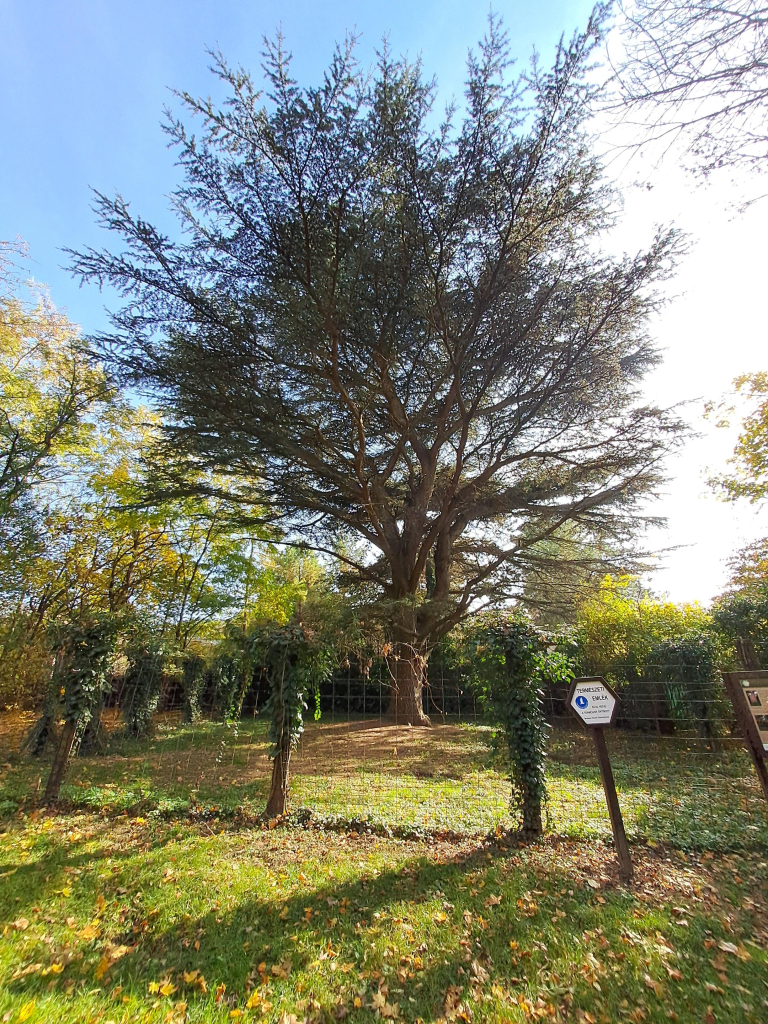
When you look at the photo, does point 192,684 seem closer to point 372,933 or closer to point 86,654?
point 86,654

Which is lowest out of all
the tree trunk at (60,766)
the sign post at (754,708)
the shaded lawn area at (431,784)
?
the shaded lawn area at (431,784)

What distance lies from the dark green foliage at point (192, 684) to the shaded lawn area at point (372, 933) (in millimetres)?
10516

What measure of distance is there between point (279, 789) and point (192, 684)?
440 inches

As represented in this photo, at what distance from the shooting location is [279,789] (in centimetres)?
551

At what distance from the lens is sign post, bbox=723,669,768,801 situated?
156 inches

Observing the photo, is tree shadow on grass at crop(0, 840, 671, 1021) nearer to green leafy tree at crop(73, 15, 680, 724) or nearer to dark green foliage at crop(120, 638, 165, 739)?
green leafy tree at crop(73, 15, 680, 724)

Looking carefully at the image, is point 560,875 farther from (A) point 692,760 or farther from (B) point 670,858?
(A) point 692,760

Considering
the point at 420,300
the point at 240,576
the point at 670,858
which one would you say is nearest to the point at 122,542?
the point at 240,576

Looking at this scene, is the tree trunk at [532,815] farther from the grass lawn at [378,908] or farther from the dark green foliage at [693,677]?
the dark green foliage at [693,677]

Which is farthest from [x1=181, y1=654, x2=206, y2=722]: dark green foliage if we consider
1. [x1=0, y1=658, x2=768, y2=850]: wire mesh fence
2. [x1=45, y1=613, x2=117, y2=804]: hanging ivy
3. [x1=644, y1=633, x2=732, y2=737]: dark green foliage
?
[x1=644, y1=633, x2=732, y2=737]: dark green foliage

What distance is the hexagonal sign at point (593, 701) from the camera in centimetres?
426

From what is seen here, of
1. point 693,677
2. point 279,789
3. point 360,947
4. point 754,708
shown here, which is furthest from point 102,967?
point 693,677

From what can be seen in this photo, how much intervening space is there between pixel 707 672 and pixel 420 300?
360 inches

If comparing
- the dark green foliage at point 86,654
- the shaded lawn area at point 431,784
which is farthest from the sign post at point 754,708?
the dark green foliage at point 86,654
